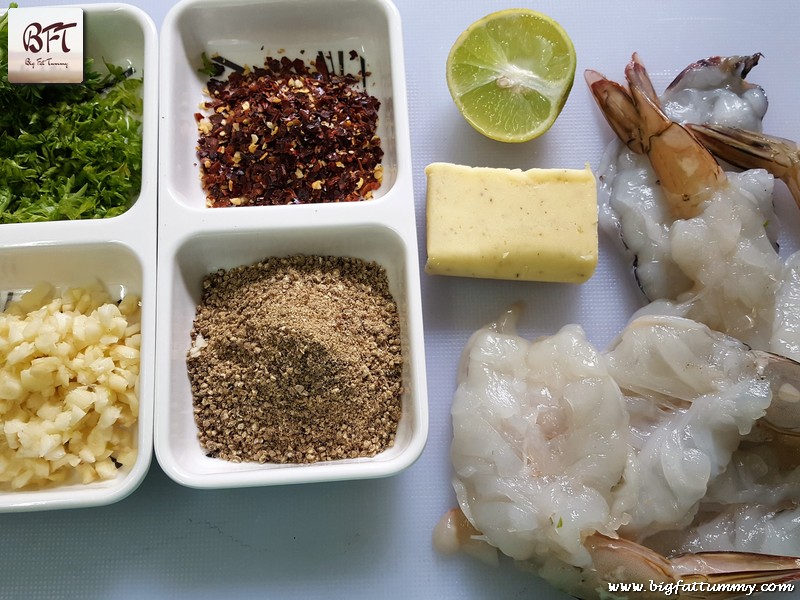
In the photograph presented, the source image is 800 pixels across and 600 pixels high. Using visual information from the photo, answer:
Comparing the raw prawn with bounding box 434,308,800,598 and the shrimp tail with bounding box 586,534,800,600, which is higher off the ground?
the raw prawn with bounding box 434,308,800,598

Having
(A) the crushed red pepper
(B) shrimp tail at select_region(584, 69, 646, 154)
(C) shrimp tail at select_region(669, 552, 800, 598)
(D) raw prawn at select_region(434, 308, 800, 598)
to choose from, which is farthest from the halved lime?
(C) shrimp tail at select_region(669, 552, 800, 598)

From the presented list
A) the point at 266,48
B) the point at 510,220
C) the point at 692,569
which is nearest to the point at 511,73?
the point at 510,220

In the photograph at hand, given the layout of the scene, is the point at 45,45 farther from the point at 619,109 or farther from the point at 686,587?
the point at 686,587

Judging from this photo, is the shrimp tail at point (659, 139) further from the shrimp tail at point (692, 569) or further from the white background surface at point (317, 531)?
the shrimp tail at point (692, 569)

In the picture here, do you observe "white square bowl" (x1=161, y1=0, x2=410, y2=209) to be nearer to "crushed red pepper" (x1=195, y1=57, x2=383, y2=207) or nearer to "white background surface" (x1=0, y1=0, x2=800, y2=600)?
"crushed red pepper" (x1=195, y1=57, x2=383, y2=207)

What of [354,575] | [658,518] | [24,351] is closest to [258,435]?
[354,575]
